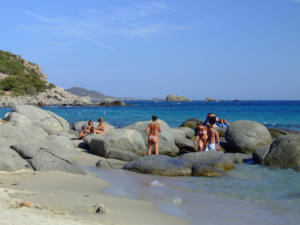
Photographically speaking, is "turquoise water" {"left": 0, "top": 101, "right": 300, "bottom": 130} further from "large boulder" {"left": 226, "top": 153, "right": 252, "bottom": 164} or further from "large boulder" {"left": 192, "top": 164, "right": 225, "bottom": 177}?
"large boulder" {"left": 192, "top": 164, "right": 225, "bottom": 177}

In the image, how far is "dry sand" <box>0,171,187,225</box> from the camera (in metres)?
5.51

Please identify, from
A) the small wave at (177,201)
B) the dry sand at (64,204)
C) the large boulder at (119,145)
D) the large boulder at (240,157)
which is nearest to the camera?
the dry sand at (64,204)

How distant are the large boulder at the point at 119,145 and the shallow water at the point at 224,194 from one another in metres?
2.37

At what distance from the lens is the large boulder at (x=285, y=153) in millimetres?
12855

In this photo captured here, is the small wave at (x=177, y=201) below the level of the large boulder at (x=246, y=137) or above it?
below

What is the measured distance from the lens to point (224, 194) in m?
9.27

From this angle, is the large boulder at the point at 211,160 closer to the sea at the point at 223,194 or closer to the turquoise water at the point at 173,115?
the sea at the point at 223,194

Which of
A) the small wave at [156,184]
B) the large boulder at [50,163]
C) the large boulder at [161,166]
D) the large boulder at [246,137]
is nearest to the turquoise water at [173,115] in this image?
the large boulder at [246,137]

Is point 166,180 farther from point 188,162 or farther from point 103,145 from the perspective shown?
point 103,145

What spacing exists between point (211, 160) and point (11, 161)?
20.3 feet

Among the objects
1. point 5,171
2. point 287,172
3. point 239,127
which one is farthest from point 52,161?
point 239,127

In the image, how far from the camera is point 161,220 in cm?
640

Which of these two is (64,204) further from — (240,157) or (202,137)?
(202,137)

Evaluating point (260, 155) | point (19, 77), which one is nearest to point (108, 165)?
point (260, 155)
